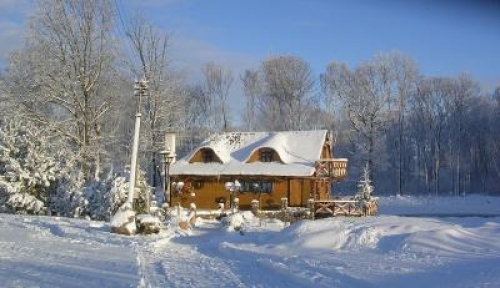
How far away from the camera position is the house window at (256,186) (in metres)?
33.8

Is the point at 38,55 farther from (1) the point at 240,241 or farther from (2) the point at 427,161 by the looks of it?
(2) the point at 427,161

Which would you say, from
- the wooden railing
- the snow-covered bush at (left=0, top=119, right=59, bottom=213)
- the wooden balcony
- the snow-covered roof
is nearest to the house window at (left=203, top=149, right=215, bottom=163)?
the snow-covered roof

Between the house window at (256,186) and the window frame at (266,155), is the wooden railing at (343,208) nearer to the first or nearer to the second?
the house window at (256,186)

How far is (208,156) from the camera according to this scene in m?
35.4

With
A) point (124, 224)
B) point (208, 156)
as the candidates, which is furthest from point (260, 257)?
point (208, 156)

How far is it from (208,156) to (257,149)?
10.7 feet

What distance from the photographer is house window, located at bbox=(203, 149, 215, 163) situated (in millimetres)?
35250

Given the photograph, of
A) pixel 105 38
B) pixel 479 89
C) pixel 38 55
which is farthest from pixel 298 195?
pixel 479 89

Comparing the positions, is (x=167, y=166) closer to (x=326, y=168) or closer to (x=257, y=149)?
(x=257, y=149)

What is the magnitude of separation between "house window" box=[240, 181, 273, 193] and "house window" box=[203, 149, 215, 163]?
2.72 metres

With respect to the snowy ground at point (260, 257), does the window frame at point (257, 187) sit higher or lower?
higher

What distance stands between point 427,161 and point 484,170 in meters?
6.07

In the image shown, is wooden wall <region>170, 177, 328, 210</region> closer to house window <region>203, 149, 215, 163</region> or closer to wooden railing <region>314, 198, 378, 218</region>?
house window <region>203, 149, 215, 163</region>

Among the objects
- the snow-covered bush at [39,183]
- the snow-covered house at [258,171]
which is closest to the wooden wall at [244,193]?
the snow-covered house at [258,171]
